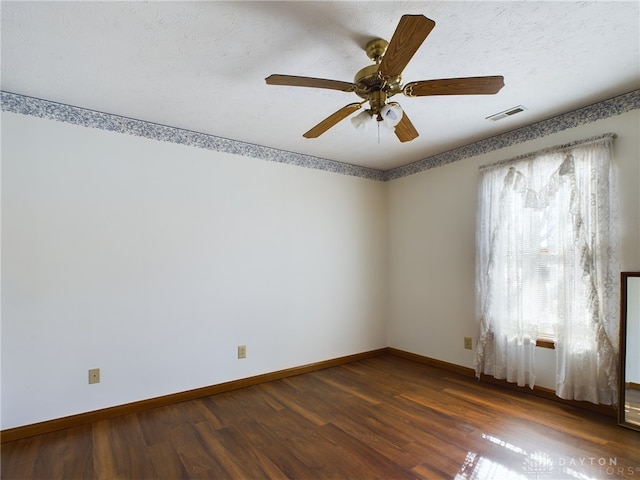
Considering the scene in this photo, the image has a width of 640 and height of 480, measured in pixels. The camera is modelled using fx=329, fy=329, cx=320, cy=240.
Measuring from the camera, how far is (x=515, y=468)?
1860 millimetres

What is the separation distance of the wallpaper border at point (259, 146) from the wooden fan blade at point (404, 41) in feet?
6.64

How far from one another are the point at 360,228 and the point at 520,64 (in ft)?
8.06

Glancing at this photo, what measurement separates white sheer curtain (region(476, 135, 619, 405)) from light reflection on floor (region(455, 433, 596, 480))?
927 mm

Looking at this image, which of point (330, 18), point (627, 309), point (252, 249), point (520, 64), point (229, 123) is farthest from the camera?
point (252, 249)

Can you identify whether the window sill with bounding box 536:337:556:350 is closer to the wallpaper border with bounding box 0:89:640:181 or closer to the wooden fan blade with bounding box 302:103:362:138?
the wallpaper border with bounding box 0:89:640:181

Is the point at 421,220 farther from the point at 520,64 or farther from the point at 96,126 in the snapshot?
the point at 96,126

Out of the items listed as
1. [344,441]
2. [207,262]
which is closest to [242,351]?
[207,262]

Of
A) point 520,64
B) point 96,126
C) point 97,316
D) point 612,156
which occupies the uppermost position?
point 520,64

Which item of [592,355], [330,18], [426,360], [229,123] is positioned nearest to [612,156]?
[592,355]

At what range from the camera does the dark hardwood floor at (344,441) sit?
187 centimetres

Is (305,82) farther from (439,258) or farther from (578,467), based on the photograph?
(439,258)

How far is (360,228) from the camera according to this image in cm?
417

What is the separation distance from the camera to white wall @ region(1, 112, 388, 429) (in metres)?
2.34

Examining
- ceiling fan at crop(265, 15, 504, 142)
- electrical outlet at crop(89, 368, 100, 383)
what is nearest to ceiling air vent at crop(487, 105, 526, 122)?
ceiling fan at crop(265, 15, 504, 142)
